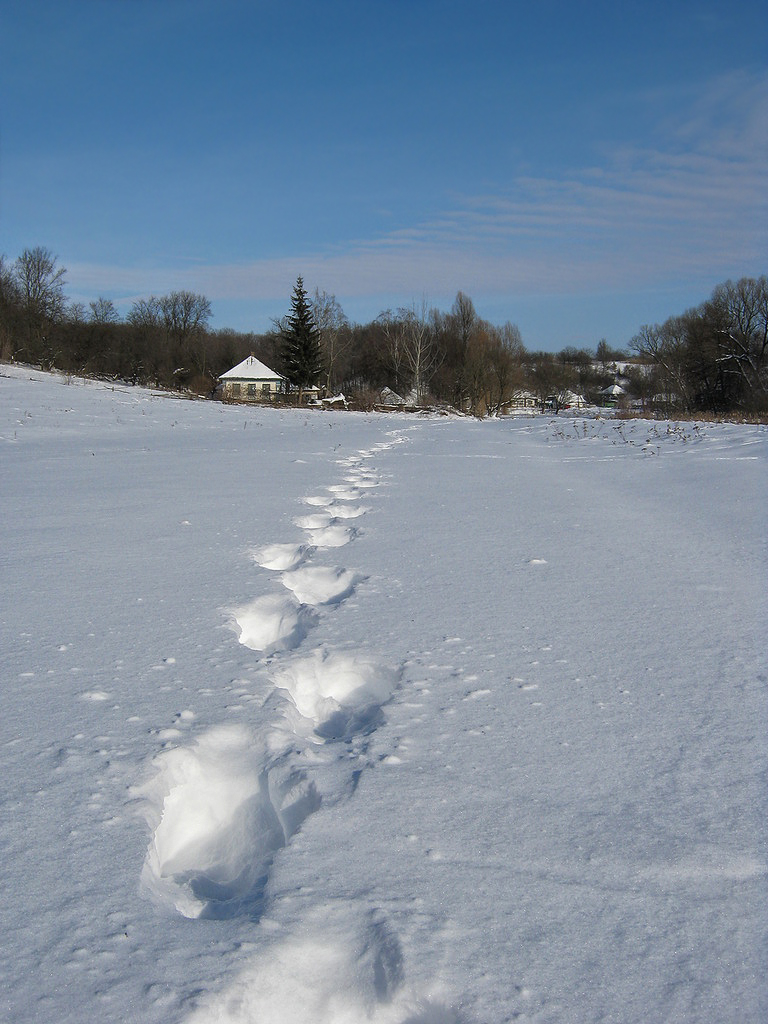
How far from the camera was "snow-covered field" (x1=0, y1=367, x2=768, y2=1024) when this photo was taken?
102 cm

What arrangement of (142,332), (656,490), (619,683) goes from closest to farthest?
1. (619,683)
2. (656,490)
3. (142,332)

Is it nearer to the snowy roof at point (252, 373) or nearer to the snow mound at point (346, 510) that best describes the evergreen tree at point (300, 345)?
the snowy roof at point (252, 373)

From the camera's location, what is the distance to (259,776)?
5.14 ft

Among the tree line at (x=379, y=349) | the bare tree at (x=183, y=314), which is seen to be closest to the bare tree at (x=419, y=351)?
the tree line at (x=379, y=349)

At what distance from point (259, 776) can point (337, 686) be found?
1.79ft

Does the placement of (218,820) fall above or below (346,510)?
below

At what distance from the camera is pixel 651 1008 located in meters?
0.98

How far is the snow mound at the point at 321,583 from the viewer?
2.89m

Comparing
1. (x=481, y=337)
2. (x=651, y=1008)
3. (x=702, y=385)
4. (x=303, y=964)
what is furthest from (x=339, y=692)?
(x=481, y=337)

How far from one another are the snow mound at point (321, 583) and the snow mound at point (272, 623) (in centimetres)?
16

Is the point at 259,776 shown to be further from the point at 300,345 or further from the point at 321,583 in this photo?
the point at 300,345

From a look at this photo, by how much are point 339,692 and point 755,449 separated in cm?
792

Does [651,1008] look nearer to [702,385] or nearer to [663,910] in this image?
[663,910]

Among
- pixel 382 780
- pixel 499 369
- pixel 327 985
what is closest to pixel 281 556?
pixel 382 780
